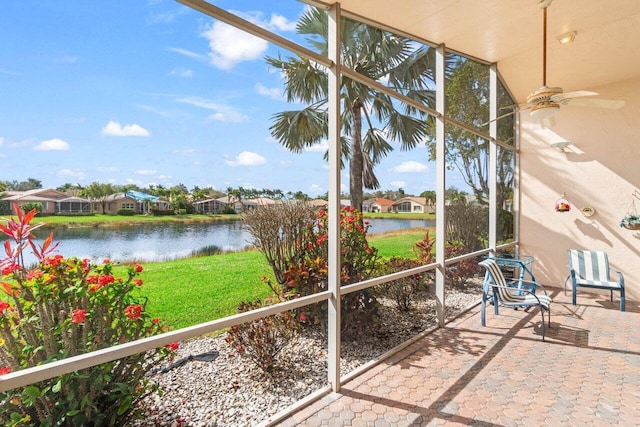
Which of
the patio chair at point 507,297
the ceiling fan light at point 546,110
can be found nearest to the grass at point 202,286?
the patio chair at point 507,297

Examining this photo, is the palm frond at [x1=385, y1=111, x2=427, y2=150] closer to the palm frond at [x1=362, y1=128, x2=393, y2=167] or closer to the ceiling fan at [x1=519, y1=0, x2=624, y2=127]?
the palm frond at [x1=362, y1=128, x2=393, y2=167]

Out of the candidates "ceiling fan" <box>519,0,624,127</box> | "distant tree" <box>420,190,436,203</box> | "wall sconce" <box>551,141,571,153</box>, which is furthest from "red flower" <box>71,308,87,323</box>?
"wall sconce" <box>551,141,571,153</box>

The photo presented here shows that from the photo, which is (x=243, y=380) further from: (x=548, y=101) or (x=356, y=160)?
(x=548, y=101)

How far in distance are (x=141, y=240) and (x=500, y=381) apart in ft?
10.1

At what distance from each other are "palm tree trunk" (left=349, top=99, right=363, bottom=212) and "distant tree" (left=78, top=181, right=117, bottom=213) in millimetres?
3363

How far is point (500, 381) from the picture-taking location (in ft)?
9.52

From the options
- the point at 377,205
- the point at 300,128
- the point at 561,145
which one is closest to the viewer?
the point at 300,128

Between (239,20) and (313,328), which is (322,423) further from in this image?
(239,20)

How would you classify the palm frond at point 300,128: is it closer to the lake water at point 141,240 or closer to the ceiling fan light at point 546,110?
the lake water at point 141,240

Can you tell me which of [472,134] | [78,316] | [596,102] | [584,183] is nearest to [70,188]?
[78,316]

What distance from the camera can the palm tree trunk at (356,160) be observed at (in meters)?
4.94

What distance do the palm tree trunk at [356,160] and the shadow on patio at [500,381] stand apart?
7.04ft

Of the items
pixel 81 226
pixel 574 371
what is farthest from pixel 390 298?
pixel 81 226

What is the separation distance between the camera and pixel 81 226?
73.7 inches
